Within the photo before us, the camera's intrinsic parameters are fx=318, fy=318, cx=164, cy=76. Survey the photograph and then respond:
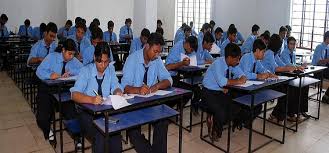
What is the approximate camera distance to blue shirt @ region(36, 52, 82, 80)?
3.81m

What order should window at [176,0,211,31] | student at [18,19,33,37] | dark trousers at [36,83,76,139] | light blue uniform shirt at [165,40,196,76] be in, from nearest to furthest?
dark trousers at [36,83,76,139], light blue uniform shirt at [165,40,196,76], student at [18,19,33,37], window at [176,0,211,31]

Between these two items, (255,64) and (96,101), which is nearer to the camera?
(96,101)

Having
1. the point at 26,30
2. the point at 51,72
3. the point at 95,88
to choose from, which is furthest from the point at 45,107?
the point at 26,30

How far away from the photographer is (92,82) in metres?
3.07

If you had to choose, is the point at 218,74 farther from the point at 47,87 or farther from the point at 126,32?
the point at 126,32

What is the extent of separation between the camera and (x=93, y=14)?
11031mm

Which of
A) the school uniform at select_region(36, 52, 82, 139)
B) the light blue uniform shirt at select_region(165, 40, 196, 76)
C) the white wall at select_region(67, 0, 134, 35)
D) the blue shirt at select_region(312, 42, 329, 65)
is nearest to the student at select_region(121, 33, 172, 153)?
the school uniform at select_region(36, 52, 82, 139)

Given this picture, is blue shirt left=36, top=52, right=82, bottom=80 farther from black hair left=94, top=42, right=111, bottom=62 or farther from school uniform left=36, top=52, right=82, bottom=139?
black hair left=94, top=42, right=111, bottom=62

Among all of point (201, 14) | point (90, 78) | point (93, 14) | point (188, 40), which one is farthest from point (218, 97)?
point (201, 14)

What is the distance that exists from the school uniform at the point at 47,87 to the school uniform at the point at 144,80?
95 centimetres

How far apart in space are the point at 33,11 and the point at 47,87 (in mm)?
8583

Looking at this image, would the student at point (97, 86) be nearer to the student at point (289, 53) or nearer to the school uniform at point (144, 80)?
the school uniform at point (144, 80)

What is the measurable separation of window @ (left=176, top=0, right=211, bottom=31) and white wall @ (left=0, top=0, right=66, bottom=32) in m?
5.05

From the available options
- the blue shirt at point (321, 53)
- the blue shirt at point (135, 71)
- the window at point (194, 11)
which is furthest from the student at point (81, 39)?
the window at point (194, 11)
